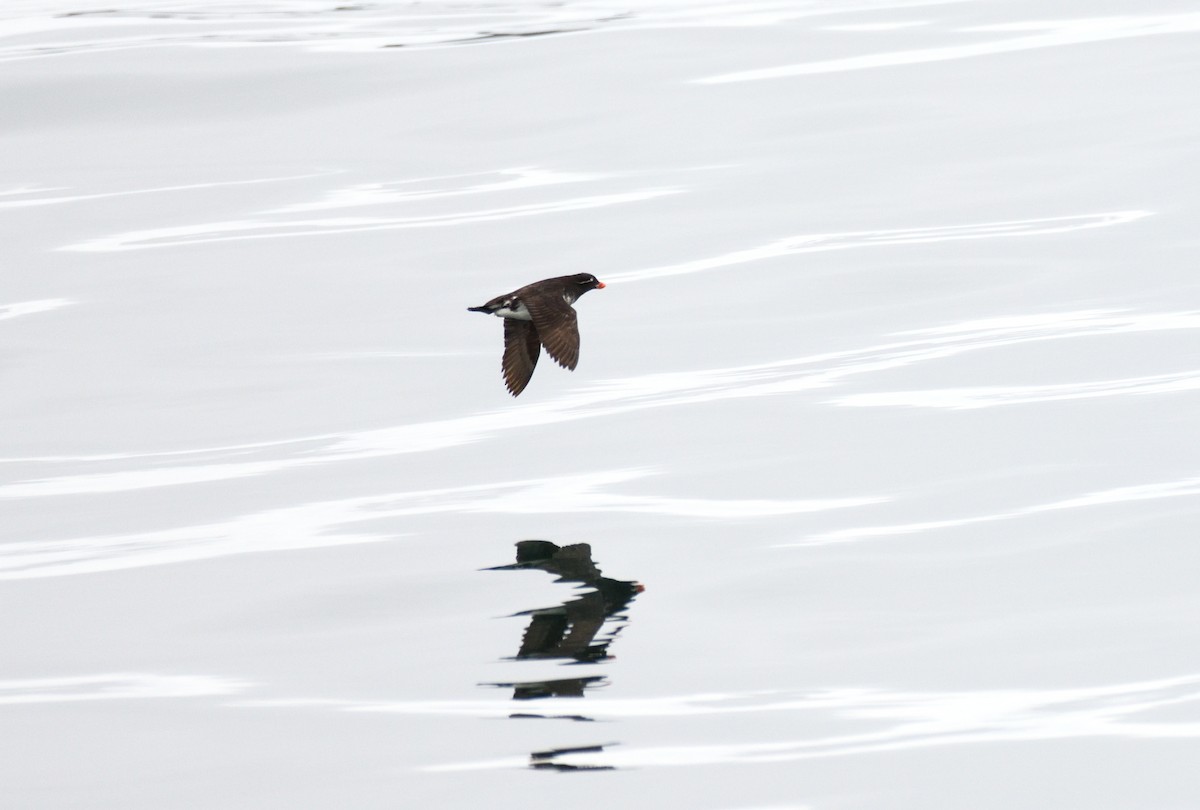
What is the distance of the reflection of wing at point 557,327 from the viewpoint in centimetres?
1064

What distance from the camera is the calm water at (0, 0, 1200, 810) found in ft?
23.7

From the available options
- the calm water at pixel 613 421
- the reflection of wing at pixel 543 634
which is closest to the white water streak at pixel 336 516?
the calm water at pixel 613 421

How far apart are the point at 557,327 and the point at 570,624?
302 cm

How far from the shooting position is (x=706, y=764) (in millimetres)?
6836

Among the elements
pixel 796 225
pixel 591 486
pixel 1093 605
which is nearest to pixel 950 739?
pixel 1093 605

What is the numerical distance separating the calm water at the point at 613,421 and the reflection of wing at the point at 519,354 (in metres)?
0.47

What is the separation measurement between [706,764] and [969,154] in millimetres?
13921

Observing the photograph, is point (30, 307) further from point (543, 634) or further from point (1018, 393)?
point (543, 634)

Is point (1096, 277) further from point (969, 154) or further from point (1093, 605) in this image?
point (1093, 605)

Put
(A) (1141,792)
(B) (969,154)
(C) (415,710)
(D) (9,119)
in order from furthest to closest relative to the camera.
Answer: (D) (9,119) < (B) (969,154) < (C) (415,710) < (A) (1141,792)

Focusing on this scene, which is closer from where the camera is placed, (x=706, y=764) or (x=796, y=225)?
(x=706, y=764)

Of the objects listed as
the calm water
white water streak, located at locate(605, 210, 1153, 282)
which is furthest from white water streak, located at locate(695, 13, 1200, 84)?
white water streak, located at locate(605, 210, 1153, 282)

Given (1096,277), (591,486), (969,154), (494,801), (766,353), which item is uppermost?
(969,154)

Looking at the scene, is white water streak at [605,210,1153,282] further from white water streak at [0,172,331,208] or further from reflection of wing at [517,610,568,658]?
reflection of wing at [517,610,568,658]
